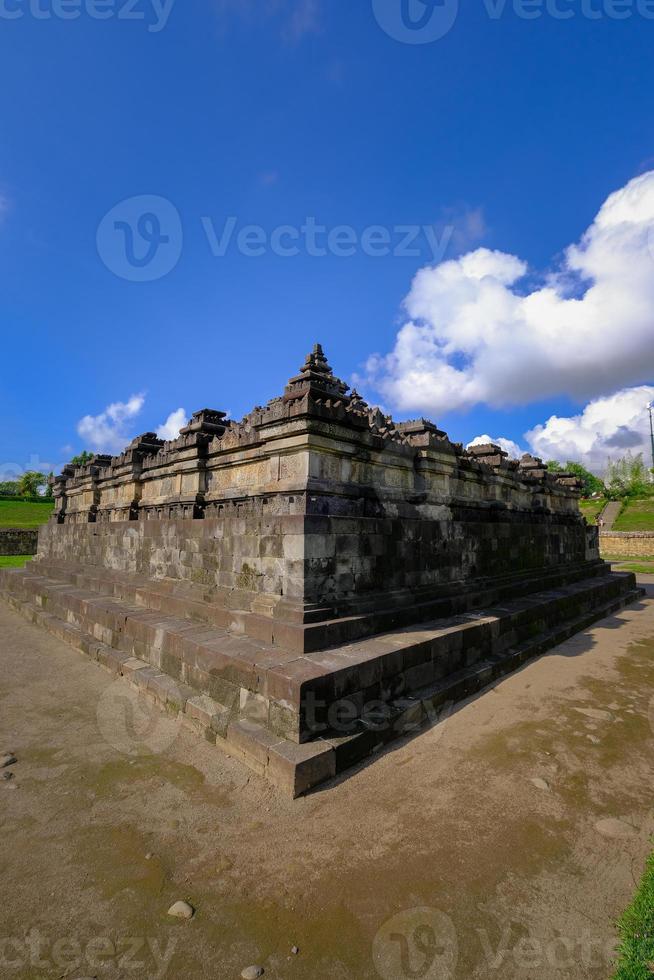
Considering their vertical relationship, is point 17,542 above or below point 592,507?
below

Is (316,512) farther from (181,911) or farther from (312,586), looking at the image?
(181,911)

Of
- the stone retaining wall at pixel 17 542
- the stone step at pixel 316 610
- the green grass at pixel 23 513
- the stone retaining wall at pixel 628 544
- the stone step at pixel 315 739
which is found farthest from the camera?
the green grass at pixel 23 513

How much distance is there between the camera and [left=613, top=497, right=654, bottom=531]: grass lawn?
34219 millimetres

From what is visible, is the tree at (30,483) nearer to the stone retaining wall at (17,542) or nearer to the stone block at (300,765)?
the stone retaining wall at (17,542)

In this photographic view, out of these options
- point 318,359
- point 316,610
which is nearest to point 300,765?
point 316,610

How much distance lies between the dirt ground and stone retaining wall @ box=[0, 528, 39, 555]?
28.7 m

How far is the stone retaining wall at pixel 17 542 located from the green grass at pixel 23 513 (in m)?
6.52

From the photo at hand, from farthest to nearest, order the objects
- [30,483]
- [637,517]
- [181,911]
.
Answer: [30,483] → [637,517] → [181,911]

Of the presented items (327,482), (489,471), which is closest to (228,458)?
(327,482)

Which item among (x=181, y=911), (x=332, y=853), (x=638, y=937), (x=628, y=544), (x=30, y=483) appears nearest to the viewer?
(x=638, y=937)

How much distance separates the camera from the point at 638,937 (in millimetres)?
2213

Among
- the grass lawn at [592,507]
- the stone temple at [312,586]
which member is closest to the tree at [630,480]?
the grass lawn at [592,507]

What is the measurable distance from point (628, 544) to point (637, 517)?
12580mm

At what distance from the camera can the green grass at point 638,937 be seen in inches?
79.9
